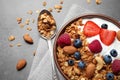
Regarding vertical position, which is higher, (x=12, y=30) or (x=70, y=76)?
(x=12, y=30)

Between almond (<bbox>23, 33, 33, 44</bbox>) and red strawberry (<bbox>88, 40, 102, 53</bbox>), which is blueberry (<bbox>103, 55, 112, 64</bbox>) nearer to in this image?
red strawberry (<bbox>88, 40, 102, 53</bbox>)

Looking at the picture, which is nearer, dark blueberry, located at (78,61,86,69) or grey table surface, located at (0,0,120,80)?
dark blueberry, located at (78,61,86,69)

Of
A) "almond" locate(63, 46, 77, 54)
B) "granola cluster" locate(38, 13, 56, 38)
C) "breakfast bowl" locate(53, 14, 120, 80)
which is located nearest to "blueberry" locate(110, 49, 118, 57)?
"breakfast bowl" locate(53, 14, 120, 80)

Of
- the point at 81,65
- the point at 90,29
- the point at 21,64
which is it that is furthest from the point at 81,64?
the point at 21,64

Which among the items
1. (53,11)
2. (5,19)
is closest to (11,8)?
(5,19)

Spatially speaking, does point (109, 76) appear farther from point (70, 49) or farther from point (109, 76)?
point (70, 49)

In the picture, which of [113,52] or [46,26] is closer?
[113,52]

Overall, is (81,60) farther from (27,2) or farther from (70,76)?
(27,2)
